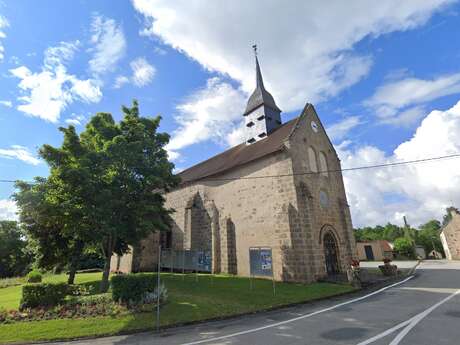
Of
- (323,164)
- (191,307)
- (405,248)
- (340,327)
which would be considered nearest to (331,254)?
(323,164)

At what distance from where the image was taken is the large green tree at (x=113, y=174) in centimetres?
1220

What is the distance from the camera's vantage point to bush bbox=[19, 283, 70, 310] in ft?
36.8

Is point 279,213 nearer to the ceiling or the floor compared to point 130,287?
nearer to the ceiling

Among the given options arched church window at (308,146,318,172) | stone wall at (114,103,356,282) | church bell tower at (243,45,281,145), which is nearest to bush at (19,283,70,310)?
stone wall at (114,103,356,282)

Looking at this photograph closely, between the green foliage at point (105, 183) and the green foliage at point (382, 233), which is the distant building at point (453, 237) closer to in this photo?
the green foliage at point (382, 233)

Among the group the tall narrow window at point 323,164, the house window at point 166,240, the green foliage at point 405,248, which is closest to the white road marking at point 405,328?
the tall narrow window at point 323,164

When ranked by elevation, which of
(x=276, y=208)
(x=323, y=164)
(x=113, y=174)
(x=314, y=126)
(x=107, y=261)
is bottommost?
(x=107, y=261)

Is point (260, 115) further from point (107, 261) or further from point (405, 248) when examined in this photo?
point (405, 248)

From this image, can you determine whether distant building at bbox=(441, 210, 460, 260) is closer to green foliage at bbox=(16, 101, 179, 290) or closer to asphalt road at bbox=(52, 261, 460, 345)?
asphalt road at bbox=(52, 261, 460, 345)

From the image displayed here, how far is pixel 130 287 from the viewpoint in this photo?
35.4ft

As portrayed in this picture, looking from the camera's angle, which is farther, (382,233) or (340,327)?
(382,233)

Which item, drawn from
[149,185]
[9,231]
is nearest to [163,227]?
[149,185]

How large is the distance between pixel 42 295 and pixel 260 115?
790 inches

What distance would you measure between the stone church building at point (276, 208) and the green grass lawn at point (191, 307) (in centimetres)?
291
